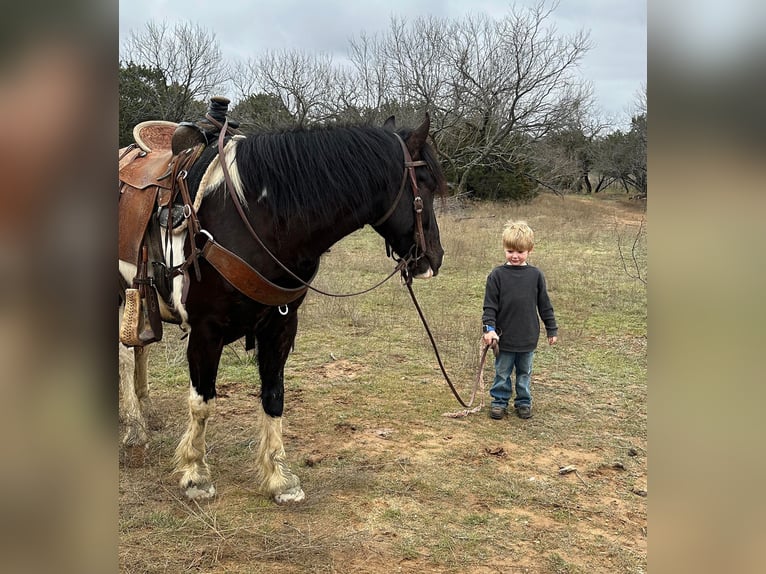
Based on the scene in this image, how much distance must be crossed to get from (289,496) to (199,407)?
687 mm

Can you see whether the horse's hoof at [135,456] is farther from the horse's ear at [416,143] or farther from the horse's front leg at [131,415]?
the horse's ear at [416,143]

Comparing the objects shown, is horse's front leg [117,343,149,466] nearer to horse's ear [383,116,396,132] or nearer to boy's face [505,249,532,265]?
horse's ear [383,116,396,132]

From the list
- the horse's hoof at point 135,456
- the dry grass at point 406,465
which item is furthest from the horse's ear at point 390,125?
the horse's hoof at point 135,456

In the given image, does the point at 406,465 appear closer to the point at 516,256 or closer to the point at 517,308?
the point at 517,308

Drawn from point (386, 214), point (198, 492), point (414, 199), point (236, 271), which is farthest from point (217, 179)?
point (198, 492)

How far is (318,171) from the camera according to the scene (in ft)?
9.09

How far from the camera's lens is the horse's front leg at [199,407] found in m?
2.84

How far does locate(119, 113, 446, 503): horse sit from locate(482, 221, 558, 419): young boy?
5.06ft

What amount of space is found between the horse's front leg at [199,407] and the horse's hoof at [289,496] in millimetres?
367
